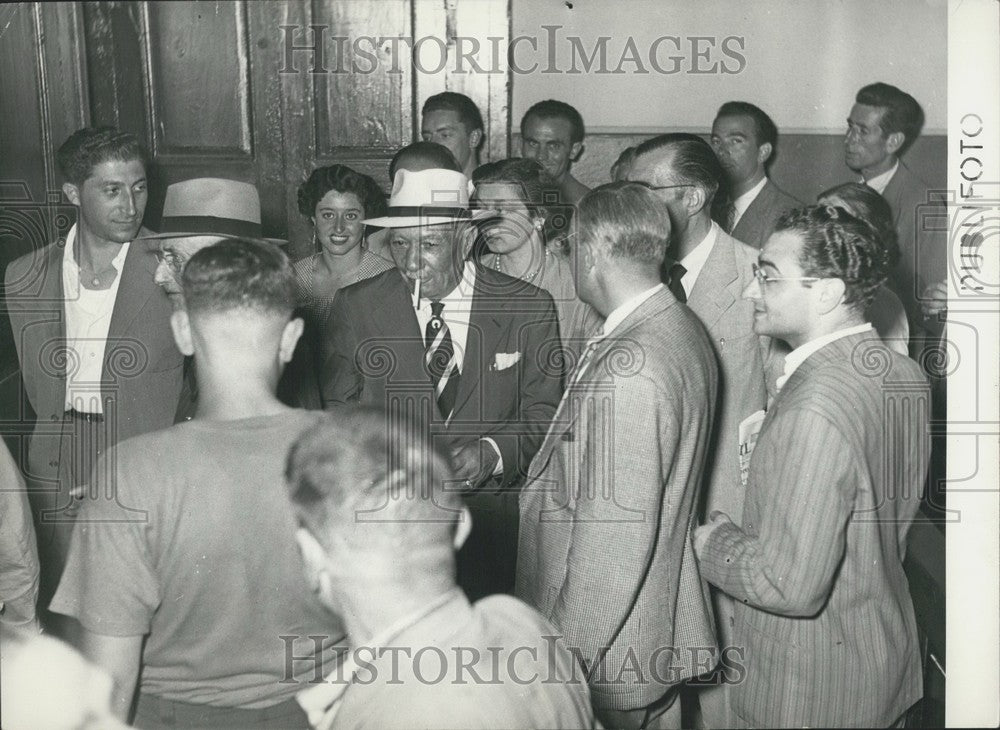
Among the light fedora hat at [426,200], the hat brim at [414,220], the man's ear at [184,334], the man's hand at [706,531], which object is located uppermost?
the light fedora hat at [426,200]

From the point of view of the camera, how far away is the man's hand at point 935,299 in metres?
2.12

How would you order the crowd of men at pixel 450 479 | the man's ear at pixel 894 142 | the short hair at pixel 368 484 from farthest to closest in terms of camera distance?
1. the man's ear at pixel 894 142
2. the crowd of men at pixel 450 479
3. the short hair at pixel 368 484

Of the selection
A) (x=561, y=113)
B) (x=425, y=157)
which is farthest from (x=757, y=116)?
(x=425, y=157)

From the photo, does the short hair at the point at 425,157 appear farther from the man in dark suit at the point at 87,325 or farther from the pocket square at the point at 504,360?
the man in dark suit at the point at 87,325

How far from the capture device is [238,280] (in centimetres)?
174

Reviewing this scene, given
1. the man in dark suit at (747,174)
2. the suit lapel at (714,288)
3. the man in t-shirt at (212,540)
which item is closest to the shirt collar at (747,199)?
the man in dark suit at (747,174)

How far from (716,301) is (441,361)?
0.73 m

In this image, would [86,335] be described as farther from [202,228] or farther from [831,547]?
[831,547]

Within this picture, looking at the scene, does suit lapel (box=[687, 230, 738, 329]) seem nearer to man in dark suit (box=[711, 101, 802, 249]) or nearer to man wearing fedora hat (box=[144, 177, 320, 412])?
man in dark suit (box=[711, 101, 802, 249])

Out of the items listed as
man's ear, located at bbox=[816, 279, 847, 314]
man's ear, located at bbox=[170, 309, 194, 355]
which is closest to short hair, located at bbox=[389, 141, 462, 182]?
man's ear, located at bbox=[170, 309, 194, 355]

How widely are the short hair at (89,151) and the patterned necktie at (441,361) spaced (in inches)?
34.7

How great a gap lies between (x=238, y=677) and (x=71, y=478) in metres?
0.67

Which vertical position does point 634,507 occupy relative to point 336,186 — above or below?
below

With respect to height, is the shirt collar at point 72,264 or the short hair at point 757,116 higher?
the short hair at point 757,116
